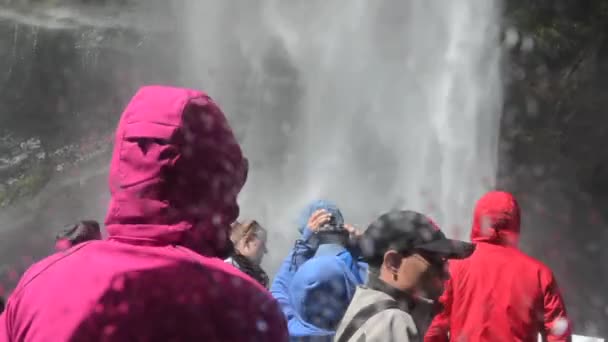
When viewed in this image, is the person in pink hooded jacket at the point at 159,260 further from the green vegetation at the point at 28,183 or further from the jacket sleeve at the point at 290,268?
the green vegetation at the point at 28,183

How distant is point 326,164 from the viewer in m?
12.0

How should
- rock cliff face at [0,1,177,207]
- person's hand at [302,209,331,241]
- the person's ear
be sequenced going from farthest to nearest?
rock cliff face at [0,1,177,207] < person's hand at [302,209,331,241] < the person's ear

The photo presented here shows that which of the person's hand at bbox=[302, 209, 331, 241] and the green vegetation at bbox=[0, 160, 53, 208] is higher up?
the person's hand at bbox=[302, 209, 331, 241]

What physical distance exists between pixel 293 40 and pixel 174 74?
2809 mm

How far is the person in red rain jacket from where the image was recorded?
3.41 meters

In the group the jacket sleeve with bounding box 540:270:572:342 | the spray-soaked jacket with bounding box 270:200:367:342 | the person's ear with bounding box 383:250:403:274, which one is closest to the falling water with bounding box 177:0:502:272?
the spray-soaked jacket with bounding box 270:200:367:342

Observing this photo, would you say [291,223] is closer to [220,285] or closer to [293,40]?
[293,40]

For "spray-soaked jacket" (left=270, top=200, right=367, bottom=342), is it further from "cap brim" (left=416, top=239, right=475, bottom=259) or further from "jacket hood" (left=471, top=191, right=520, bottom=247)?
"cap brim" (left=416, top=239, right=475, bottom=259)

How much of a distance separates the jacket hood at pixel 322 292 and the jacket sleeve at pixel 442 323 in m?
0.39

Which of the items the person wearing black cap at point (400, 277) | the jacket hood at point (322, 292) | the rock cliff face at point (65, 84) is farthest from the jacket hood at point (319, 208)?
the rock cliff face at point (65, 84)

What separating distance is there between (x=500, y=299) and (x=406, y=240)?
1.17 m

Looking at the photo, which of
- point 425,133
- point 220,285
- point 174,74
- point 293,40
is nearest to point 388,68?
point 425,133

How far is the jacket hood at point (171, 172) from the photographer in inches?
54.4

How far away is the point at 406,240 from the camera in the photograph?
240 cm
